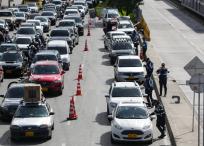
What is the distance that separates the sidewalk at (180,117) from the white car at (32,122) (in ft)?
14.4

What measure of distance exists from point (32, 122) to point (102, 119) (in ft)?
15.9

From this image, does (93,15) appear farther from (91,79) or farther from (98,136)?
(98,136)

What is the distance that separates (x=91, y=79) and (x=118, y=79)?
8.73ft

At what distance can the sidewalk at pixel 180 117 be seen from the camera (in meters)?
23.1

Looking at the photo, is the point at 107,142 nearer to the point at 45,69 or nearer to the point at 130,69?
the point at 45,69

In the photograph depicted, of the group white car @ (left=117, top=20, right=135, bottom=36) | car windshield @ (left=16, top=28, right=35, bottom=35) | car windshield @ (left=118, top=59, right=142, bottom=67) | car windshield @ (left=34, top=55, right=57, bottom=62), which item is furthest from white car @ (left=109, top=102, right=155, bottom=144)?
white car @ (left=117, top=20, right=135, bottom=36)

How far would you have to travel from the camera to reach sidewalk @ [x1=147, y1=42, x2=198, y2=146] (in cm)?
2312

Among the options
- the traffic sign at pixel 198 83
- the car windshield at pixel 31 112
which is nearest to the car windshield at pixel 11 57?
the car windshield at pixel 31 112

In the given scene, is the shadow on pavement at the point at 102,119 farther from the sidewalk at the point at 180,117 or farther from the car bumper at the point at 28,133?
the car bumper at the point at 28,133

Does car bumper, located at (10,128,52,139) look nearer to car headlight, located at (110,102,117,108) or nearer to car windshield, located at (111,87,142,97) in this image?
car headlight, located at (110,102,117,108)

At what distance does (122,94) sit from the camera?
2795cm

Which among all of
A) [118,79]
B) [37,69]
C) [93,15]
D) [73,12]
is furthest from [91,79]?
[93,15]

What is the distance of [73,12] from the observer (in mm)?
71750

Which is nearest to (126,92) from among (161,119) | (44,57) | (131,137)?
(161,119)
